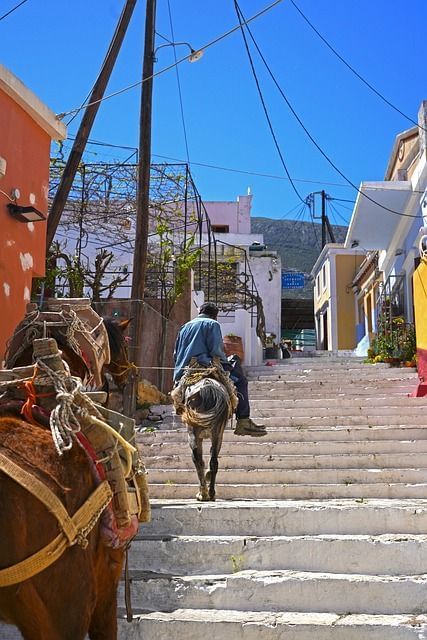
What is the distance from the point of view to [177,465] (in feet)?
25.9

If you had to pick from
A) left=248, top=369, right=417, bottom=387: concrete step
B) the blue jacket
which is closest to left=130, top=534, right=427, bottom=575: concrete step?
the blue jacket

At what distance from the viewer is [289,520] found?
16.5 ft

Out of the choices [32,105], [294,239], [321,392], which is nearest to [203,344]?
[32,105]

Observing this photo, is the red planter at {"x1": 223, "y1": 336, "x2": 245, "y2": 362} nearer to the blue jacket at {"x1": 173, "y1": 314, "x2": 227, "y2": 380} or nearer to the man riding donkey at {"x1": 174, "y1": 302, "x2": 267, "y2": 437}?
the man riding donkey at {"x1": 174, "y1": 302, "x2": 267, "y2": 437}

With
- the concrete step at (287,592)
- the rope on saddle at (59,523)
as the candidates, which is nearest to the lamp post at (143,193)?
the concrete step at (287,592)

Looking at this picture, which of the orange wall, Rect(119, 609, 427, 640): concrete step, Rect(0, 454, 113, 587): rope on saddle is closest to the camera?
Rect(0, 454, 113, 587): rope on saddle

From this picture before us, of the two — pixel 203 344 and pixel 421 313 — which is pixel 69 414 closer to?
pixel 203 344

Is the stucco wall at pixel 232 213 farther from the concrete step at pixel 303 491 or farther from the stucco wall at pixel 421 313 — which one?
the concrete step at pixel 303 491

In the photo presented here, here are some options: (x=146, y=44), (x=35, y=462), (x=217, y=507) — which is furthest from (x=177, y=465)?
(x=146, y=44)

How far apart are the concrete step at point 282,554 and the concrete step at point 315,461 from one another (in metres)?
2.66

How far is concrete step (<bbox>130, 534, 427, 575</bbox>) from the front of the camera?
176 inches

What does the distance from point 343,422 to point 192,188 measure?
7528mm

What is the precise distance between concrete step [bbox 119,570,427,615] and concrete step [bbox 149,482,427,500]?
1.91 meters

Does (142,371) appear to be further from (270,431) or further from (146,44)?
(146,44)
